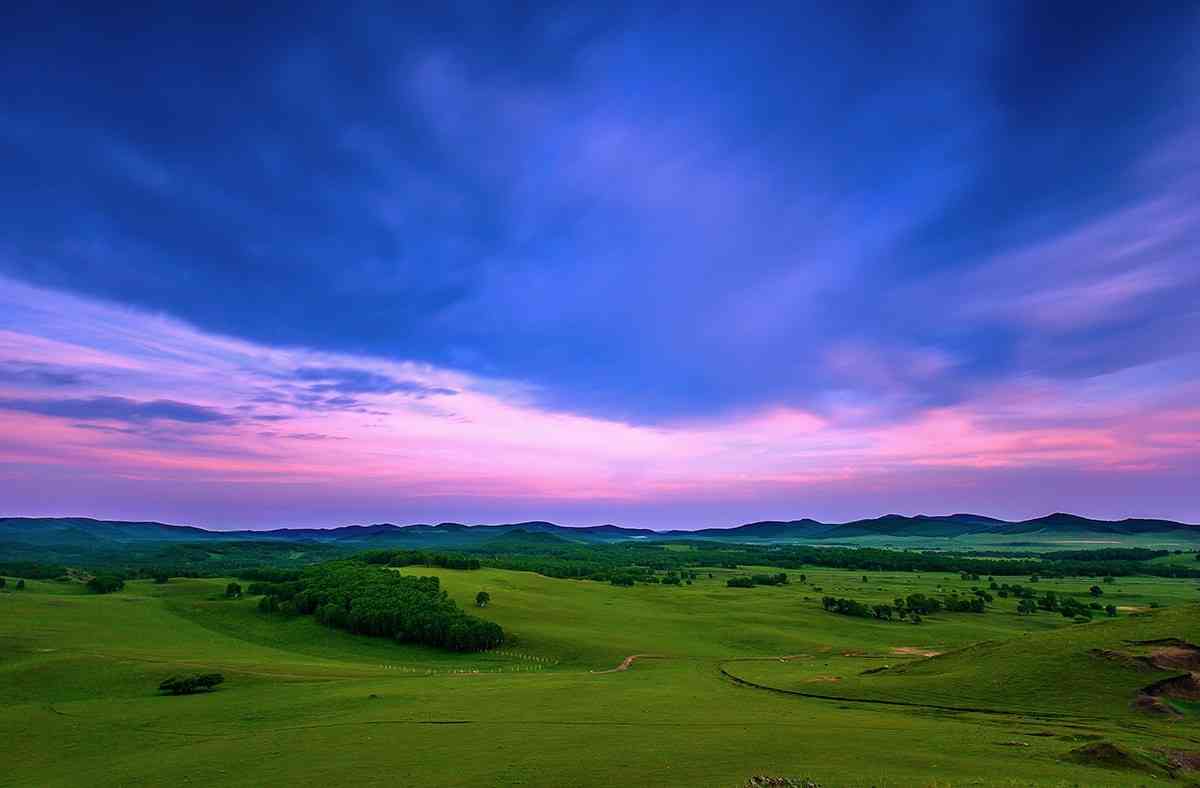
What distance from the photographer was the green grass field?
106 feet

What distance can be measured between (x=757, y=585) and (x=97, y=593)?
187 metres

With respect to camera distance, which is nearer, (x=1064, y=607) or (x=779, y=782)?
(x=779, y=782)

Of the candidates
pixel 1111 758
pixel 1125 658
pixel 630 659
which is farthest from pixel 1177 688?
pixel 630 659

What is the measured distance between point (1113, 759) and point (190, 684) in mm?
78627

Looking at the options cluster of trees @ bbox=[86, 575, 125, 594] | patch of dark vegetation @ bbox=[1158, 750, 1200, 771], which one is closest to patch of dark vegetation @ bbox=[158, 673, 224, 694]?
patch of dark vegetation @ bbox=[1158, 750, 1200, 771]

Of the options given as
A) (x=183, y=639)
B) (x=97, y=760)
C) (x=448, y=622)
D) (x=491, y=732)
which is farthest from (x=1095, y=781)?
(x=183, y=639)

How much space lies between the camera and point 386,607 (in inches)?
4594

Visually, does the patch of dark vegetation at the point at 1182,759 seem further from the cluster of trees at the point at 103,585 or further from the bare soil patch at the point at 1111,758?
the cluster of trees at the point at 103,585

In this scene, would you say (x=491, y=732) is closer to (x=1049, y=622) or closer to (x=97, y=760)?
(x=97, y=760)

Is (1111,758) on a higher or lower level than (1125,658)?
lower

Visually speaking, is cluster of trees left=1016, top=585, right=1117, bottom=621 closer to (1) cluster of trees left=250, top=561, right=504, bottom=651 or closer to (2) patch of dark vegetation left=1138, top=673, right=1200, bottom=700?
(2) patch of dark vegetation left=1138, top=673, right=1200, bottom=700

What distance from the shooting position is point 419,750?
1485 inches

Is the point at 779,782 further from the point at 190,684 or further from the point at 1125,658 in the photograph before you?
the point at 190,684

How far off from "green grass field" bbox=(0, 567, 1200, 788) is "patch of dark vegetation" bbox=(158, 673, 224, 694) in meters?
1.36
